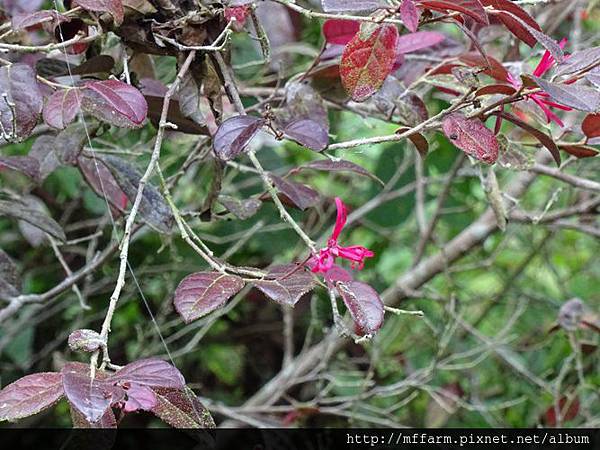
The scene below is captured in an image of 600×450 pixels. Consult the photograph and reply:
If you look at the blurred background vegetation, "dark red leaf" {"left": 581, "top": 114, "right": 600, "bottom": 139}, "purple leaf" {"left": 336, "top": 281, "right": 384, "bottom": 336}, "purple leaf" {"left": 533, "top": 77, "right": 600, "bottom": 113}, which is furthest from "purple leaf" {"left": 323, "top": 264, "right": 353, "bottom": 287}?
the blurred background vegetation

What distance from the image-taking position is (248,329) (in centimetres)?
205

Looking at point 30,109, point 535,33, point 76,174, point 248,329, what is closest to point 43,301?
point 30,109

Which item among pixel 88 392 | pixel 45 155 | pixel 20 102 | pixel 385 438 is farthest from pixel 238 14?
pixel 385 438

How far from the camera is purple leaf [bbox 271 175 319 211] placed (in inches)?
35.5

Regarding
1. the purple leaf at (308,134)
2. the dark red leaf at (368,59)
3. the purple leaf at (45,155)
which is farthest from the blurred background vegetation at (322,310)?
the dark red leaf at (368,59)

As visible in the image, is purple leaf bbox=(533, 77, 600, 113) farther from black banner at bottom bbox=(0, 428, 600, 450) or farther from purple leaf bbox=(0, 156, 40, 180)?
black banner at bottom bbox=(0, 428, 600, 450)

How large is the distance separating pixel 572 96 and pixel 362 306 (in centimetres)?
25

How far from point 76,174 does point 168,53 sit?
899mm

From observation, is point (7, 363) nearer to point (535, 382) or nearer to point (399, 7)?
point (535, 382)

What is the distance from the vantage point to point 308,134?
0.83 meters

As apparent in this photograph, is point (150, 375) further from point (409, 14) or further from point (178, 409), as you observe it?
point (409, 14)

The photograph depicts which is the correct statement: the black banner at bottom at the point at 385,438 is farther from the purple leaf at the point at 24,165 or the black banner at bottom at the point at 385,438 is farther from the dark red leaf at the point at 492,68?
the dark red leaf at the point at 492,68

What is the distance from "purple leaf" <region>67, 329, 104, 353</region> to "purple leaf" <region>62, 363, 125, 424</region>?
0.5 inches

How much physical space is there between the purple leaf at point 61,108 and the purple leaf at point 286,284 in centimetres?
24
